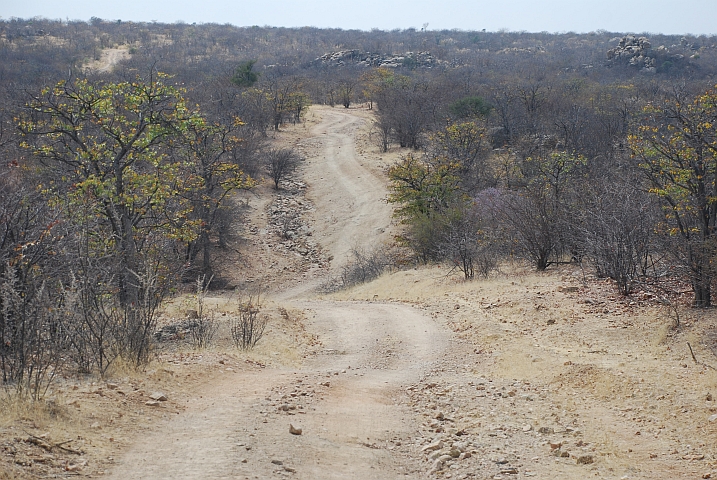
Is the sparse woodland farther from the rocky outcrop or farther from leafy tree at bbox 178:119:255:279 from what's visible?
the rocky outcrop

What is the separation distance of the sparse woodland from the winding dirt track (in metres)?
1.38

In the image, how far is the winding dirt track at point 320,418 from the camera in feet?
17.9

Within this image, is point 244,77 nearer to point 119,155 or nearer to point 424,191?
point 424,191

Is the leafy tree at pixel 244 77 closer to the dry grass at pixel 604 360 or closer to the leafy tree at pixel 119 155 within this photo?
the dry grass at pixel 604 360

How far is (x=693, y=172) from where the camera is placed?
11773 mm

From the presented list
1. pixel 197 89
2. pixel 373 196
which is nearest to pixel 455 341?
pixel 373 196

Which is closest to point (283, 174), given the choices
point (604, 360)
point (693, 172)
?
point (693, 172)

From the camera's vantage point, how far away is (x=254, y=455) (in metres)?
5.61

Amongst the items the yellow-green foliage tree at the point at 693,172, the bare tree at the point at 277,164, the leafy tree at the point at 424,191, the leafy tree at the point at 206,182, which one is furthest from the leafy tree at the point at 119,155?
the bare tree at the point at 277,164

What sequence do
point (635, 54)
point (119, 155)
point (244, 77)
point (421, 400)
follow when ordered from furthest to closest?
1. point (635, 54)
2. point (244, 77)
3. point (119, 155)
4. point (421, 400)

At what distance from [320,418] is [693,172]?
8.47 metres

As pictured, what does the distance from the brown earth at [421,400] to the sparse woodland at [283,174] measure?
859 mm

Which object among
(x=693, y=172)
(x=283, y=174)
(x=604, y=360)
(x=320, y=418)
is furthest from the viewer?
(x=283, y=174)

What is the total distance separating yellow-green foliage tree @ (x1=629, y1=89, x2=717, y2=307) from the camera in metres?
11.3
